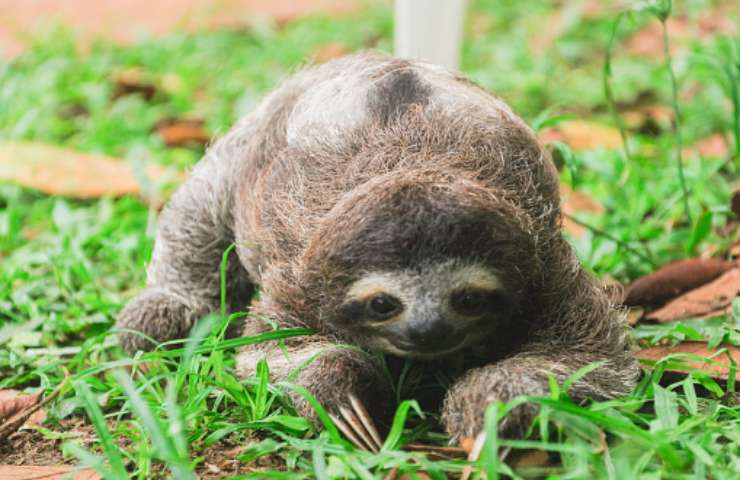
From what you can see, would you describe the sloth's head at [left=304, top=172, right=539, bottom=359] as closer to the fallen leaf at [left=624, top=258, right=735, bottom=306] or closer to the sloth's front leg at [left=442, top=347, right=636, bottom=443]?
the sloth's front leg at [left=442, top=347, right=636, bottom=443]

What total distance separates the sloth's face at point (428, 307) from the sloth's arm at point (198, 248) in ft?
5.34

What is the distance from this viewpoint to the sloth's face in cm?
369

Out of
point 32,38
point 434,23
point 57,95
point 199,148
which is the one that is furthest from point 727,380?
point 32,38

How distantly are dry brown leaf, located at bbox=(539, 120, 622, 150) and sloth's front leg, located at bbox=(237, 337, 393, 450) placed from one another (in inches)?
165

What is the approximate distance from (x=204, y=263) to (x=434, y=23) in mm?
3019

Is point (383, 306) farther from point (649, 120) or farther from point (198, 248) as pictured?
point (649, 120)

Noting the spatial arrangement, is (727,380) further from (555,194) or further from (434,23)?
(434,23)

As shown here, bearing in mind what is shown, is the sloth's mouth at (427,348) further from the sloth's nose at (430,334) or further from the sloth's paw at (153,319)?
the sloth's paw at (153,319)

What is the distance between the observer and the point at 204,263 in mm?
5535

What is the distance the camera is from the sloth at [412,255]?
3.72 metres

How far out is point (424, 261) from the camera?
368 cm

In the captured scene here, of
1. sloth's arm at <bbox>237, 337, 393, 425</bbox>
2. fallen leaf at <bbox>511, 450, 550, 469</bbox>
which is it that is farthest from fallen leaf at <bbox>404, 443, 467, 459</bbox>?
sloth's arm at <bbox>237, 337, 393, 425</bbox>

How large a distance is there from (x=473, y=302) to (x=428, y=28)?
4.14 m

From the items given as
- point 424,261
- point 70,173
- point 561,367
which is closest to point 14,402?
point 424,261
